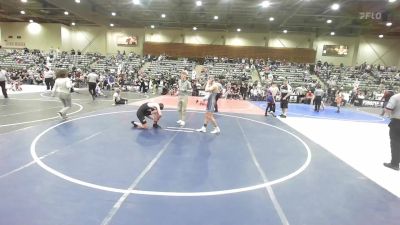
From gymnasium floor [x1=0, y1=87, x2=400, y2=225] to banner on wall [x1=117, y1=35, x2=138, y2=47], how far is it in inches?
1212

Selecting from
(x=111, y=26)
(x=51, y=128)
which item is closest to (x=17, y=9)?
(x=111, y=26)

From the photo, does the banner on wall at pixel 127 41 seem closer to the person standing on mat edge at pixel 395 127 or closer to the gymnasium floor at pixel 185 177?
the gymnasium floor at pixel 185 177

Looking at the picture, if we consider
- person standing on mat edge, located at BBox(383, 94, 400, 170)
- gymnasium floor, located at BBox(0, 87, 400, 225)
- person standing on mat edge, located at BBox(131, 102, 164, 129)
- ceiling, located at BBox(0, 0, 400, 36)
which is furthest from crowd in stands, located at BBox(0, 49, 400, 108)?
person standing on mat edge, located at BBox(383, 94, 400, 170)

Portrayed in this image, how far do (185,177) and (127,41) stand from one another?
3585cm

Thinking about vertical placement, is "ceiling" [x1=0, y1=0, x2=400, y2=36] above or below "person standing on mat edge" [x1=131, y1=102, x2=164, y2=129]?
above

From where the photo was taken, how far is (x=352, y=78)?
2967cm

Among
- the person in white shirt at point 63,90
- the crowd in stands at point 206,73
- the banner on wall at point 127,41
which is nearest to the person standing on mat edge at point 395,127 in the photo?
the person in white shirt at point 63,90

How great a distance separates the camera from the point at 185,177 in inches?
193

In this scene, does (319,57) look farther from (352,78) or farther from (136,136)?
(136,136)

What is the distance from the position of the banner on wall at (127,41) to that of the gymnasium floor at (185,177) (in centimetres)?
3077

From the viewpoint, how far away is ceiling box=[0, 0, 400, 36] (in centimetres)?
2422

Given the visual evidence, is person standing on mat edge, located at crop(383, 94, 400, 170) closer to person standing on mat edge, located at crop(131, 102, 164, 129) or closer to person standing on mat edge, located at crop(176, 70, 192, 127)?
person standing on mat edge, located at crop(176, 70, 192, 127)

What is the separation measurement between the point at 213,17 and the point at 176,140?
25.8m

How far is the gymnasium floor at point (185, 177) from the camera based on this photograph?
3.66 meters
